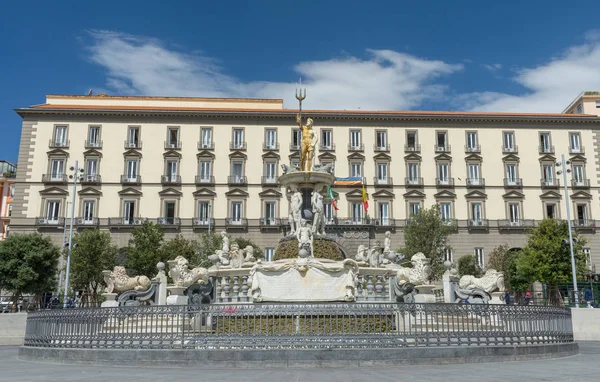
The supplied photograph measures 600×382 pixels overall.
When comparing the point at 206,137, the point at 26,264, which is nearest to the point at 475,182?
the point at 206,137

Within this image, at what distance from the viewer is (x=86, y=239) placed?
141ft

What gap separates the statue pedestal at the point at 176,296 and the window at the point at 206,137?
3792 centimetres

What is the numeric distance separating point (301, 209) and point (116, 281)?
742 cm

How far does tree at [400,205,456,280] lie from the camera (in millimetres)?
45906

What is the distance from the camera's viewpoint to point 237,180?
5559cm

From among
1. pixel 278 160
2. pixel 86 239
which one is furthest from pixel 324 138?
pixel 86 239

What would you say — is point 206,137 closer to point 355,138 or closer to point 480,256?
point 355,138

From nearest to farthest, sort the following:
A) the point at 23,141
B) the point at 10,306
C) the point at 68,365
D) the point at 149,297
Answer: the point at 68,365 < the point at 149,297 < the point at 10,306 < the point at 23,141

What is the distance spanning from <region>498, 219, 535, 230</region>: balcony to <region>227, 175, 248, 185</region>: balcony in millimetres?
26031

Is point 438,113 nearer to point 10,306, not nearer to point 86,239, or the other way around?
point 86,239

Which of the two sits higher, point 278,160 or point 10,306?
point 278,160

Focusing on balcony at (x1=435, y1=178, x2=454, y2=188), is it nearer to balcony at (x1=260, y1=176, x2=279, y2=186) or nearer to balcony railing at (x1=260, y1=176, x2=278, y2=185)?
balcony at (x1=260, y1=176, x2=279, y2=186)

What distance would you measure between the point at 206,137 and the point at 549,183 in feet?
117

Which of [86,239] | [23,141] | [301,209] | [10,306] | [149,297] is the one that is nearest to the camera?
[149,297]
